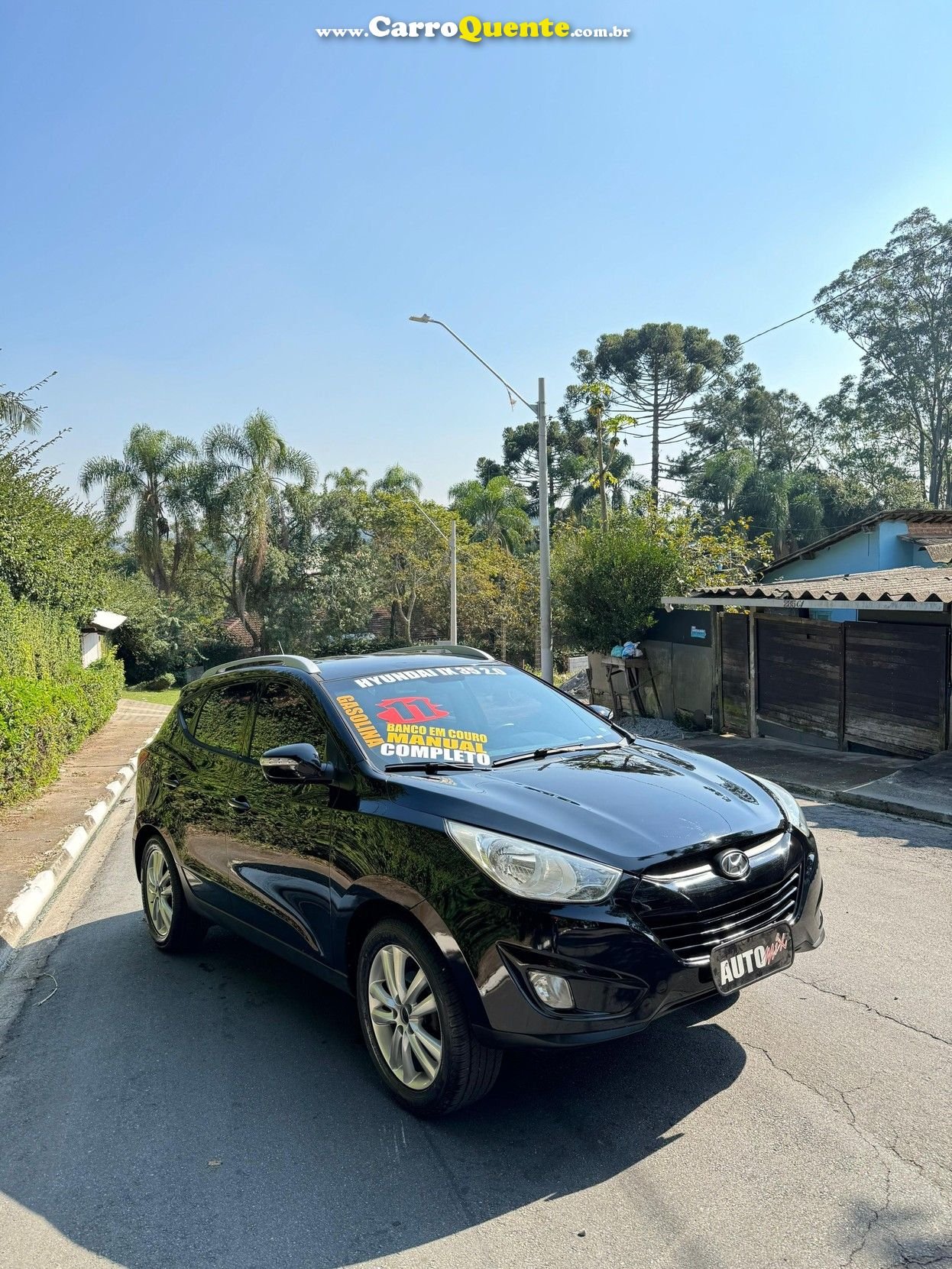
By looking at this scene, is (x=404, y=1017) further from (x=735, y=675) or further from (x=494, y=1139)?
(x=735, y=675)

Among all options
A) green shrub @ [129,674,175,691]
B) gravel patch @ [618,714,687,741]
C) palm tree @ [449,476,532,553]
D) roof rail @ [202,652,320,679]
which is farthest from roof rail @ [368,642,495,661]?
palm tree @ [449,476,532,553]

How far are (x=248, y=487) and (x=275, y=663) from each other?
41.3m

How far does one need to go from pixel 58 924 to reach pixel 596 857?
16.2ft

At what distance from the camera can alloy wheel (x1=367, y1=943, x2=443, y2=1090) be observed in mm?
3328

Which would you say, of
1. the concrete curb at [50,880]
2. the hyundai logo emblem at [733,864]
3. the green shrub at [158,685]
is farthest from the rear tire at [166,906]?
the green shrub at [158,685]

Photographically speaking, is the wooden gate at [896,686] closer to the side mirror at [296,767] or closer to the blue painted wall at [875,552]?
the side mirror at [296,767]

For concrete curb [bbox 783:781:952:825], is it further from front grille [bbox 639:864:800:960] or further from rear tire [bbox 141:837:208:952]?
rear tire [bbox 141:837:208:952]

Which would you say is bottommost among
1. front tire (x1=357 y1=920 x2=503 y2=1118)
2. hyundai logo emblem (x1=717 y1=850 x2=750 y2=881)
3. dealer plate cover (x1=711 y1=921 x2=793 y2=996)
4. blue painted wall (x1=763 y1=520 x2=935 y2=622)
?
front tire (x1=357 y1=920 x2=503 y2=1118)

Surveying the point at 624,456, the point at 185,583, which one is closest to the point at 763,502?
the point at 624,456

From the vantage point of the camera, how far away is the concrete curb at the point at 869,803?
8.75 metres

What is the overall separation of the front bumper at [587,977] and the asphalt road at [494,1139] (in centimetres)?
49

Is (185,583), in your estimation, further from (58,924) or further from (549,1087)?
(549,1087)

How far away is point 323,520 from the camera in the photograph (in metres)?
47.8

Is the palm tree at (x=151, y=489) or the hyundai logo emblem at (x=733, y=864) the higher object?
the palm tree at (x=151, y=489)
